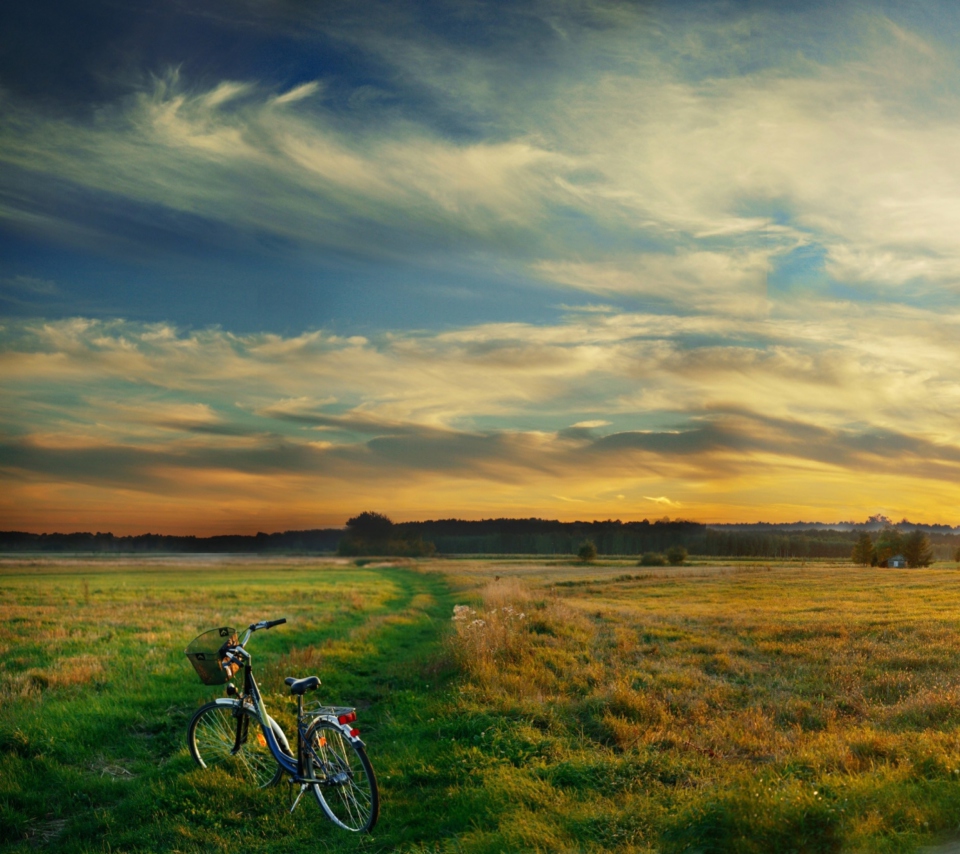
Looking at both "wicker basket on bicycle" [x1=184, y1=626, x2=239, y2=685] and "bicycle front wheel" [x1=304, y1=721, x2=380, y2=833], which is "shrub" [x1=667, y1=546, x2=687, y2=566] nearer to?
"wicker basket on bicycle" [x1=184, y1=626, x2=239, y2=685]

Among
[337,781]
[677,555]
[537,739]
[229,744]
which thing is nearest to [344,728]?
[337,781]

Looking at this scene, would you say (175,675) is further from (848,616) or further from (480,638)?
(848,616)

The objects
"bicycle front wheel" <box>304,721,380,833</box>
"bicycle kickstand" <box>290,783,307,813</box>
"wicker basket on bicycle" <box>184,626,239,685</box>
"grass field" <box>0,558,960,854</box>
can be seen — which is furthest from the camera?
"wicker basket on bicycle" <box>184,626,239,685</box>

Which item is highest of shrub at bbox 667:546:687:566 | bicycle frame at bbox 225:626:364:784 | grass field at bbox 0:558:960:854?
bicycle frame at bbox 225:626:364:784

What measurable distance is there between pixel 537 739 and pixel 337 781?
3289 mm

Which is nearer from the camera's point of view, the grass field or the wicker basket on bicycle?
the grass field

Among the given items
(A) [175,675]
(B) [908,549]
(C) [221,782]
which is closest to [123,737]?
(C) [221,782]

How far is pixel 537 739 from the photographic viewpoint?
1030 cm

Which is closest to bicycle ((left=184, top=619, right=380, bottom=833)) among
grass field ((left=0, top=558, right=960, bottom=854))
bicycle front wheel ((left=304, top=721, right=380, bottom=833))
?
bicycle front wheel ((left=304, top=721, right=380, bottom=833))

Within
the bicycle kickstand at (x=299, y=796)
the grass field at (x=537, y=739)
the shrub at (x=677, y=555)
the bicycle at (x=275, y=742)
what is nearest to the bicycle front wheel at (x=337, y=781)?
the bicycle at (x=275, y=742)

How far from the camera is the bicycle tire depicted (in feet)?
31.9

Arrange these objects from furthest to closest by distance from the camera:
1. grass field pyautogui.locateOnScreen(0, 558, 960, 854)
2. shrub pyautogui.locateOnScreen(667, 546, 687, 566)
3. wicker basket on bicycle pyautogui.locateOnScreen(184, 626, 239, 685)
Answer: shrub pyautogui.locateOnScreen(667, 546, 687, 566) → wicker basket on bicycle pyautogui.locateOnScreen(184, 626, 239, 685) → grass field pyautogui.locateOnScreen(0, 558, 960, 854)

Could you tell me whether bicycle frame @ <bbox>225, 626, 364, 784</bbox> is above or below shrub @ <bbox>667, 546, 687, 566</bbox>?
above

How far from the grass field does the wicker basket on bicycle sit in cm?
131
